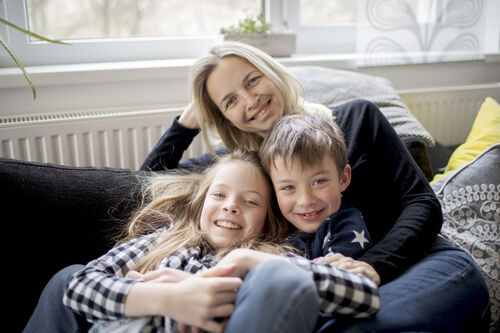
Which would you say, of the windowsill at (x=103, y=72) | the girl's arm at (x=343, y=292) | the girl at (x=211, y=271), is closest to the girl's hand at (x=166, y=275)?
the girl at (x=211, y=271)

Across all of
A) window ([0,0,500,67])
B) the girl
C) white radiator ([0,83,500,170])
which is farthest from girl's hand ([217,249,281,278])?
window ([0,0,500,67])

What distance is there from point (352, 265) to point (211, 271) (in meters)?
0.30

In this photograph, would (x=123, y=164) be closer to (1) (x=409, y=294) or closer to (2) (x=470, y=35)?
(1) (x=409, y=294)

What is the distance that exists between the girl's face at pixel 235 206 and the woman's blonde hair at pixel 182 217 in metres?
0.02

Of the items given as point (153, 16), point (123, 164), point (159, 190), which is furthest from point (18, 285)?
point (153, 16)

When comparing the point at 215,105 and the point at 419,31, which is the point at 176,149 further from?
the point at 419,31

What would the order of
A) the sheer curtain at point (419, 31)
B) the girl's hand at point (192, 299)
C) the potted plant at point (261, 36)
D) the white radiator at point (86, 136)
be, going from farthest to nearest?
the sheer curtain at point (419, 31), the potted plant at point (261, 36), the white radiator at point (86, 136), the girl's hand at point (192, 299)

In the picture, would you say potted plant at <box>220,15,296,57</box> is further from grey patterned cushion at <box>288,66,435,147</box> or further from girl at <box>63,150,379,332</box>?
girl at <box>63,150,379,332</box>

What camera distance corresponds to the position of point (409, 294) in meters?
0.94

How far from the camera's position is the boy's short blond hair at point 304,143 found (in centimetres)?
110

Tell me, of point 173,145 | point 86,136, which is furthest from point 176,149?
point 86,136

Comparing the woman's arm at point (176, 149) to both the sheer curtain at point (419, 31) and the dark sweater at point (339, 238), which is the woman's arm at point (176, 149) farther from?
the sheer curtain at point (419, 31)

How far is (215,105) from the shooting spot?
1.56m

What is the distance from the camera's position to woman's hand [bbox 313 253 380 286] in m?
0.96
